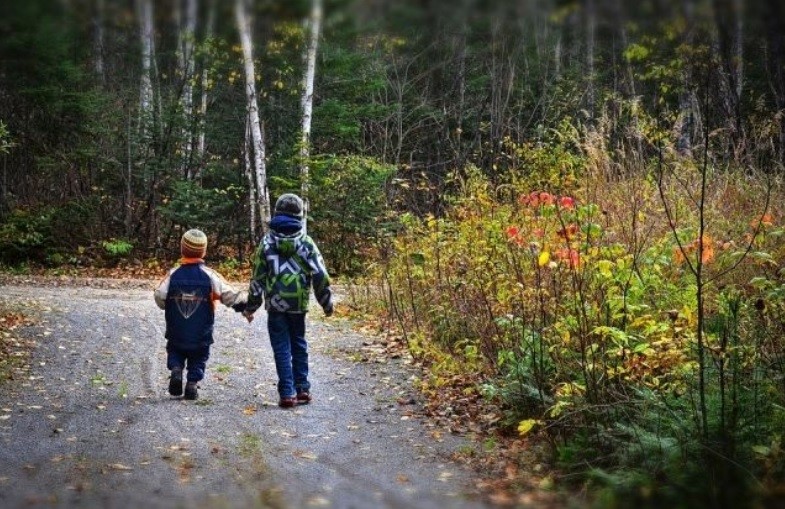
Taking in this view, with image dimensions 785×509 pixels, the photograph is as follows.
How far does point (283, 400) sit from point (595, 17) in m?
5.43

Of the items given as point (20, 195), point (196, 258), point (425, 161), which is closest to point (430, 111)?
point (425, 161)

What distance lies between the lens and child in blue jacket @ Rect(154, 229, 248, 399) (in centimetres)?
721

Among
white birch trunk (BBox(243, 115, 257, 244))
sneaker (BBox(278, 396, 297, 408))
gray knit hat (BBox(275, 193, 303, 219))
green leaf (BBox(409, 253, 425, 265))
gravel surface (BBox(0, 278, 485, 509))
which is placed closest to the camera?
gravel surface (BBox(0, 278, 485, 509))

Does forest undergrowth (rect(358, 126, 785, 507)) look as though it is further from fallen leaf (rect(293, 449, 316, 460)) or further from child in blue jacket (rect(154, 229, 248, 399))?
child in blue jacket (rect(154, 229, 248, 399))

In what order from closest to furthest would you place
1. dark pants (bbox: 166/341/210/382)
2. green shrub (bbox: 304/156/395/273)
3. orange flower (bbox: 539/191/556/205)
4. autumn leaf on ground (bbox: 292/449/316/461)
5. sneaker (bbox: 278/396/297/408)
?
autumn leaf on ground (bbox: 292/449/316/461)
orange flower (bbox: 539/191/556/205)
sneaker (bbox: 278/396/297/408)
dark pants (bbox: 166/341/210/382)
green shrub (bbox: 304/156/395/273)

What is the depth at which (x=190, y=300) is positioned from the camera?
284 inches

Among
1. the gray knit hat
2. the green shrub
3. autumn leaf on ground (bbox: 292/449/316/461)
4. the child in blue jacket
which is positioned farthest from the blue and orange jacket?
the green shrub

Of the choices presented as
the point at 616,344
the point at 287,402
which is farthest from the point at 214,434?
the point at 616,344

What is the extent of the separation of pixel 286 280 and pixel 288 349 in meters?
0.68

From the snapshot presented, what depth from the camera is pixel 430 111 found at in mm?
23672

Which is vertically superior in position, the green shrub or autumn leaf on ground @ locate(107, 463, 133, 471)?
the green shrub

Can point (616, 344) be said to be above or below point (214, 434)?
above

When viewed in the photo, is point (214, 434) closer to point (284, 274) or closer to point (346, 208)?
point (284, 274)

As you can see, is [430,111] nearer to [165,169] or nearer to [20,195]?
[165,169]
